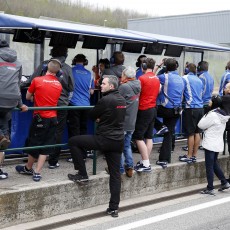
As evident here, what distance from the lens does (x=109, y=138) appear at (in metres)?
5.81

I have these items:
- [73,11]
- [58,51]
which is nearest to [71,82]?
[58,51]

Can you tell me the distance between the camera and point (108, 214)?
6.00 metres

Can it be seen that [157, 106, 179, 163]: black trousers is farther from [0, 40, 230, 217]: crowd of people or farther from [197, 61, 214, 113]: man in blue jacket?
[197, 61, 214, 113]: man in blue jacket

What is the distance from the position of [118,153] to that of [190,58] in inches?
238

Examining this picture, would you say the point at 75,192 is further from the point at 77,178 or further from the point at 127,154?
the point at 127,154

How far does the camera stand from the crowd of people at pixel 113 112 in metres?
5.77

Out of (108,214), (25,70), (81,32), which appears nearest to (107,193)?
(108,214)

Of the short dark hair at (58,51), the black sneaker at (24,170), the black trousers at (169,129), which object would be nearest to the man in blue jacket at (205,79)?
the black trousers at (169,129)

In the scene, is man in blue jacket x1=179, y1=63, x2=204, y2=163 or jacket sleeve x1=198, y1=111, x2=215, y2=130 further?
man in blue jacket x1=179, y1=63, x2=204, y2=163

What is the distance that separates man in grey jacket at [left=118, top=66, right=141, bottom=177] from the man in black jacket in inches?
25.3

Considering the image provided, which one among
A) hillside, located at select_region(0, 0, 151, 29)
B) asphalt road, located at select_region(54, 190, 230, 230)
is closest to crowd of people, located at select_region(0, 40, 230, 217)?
asphalt road, located at select_region(54, 190, 230, 230)

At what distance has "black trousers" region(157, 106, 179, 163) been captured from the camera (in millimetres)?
7512

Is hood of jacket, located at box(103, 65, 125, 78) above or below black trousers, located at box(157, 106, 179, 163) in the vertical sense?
above

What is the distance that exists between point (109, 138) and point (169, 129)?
7.12 feet
